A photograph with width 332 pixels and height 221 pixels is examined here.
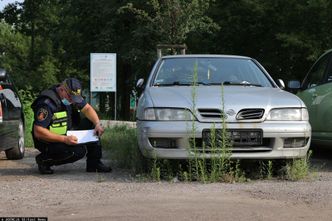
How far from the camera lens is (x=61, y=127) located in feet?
25.2

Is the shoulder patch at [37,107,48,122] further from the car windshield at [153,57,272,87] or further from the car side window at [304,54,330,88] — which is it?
the car side window at [304,54,330,88]

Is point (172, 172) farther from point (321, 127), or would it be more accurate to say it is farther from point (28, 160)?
point (28, 160)

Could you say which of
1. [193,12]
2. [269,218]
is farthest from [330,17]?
[269,218]

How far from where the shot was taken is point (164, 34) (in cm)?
1725

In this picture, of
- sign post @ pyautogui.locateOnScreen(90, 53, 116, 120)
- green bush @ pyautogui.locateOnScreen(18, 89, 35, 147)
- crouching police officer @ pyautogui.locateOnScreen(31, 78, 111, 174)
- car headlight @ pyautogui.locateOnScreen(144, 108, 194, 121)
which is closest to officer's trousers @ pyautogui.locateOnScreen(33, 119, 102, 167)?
crouching police officer @ pyautogui.locateOnScreen(31, 78, 111, 174)

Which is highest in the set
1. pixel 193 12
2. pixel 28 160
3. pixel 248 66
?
pixel 193 12

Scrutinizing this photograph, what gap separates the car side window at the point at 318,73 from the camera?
9266 mm

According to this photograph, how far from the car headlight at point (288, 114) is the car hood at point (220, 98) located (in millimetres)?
54

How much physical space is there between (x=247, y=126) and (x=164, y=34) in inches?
433

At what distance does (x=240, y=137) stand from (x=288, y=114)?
65 centimetres

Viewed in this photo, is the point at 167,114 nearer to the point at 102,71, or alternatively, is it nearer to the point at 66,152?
the point at 66,152

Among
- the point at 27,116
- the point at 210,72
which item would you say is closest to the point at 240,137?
the point at 210,72

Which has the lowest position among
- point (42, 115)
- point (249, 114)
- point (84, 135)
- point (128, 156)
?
point (128, 156)

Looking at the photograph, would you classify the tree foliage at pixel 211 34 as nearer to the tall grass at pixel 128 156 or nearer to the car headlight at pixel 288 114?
the tall grass at pixel 128 156
